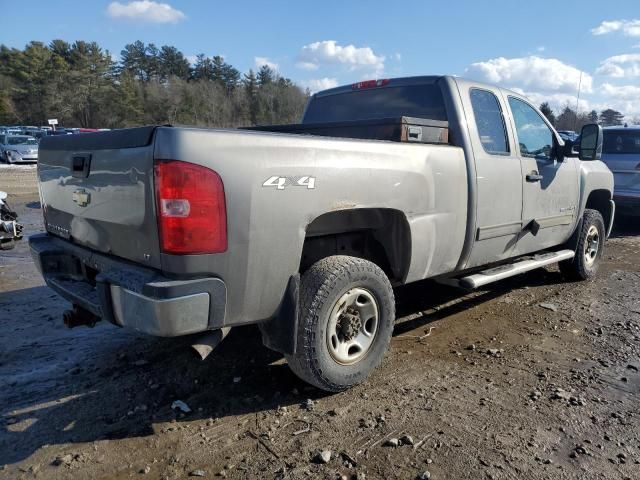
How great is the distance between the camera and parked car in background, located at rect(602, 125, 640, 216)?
884cm

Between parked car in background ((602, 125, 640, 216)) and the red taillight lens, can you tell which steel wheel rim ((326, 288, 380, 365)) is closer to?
the red taillight lens

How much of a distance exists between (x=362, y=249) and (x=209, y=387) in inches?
56.8

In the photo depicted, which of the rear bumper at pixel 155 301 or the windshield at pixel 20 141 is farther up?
the windshield at pixel 20 141

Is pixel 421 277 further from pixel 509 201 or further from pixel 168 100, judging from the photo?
pixel 168 100

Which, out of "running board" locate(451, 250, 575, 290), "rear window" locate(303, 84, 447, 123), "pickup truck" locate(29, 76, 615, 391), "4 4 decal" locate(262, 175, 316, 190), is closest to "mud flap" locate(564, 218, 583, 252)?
"running board" locate(451, 250, 575, 290)

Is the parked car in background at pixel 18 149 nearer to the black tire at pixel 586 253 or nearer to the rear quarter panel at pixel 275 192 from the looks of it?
the black tire at pixel 586 253

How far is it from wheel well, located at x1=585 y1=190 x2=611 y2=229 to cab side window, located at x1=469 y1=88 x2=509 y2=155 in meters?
2.37

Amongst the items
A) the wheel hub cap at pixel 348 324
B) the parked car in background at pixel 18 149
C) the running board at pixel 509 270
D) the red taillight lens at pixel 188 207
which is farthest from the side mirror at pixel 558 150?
the parked car in background at pixel 18 149

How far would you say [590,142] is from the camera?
4930 millimetres

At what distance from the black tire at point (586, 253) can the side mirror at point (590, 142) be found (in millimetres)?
891

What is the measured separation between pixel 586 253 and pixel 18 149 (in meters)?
27.1

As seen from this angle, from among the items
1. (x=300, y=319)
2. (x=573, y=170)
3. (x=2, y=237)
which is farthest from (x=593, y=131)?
(x=2, y=237)

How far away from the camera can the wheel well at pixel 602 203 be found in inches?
237

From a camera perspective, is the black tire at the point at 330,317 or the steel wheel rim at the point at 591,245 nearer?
the black tire at the point at 330,317
